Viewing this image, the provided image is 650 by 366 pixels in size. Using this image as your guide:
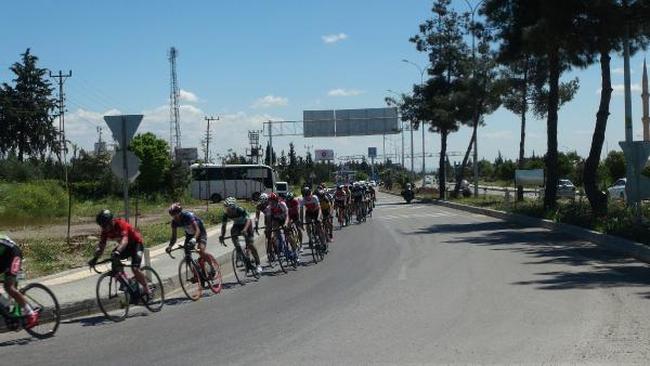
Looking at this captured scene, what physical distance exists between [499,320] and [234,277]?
7.32 meters

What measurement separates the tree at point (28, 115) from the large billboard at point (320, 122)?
27.3 m

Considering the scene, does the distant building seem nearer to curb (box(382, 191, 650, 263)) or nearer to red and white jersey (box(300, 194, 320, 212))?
curb (box(382, 191, 650, 263))

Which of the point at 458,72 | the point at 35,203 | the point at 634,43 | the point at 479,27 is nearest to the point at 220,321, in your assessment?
the point at 634,43

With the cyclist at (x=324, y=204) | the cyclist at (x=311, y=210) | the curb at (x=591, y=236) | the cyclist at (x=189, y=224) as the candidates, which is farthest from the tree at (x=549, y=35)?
the cyclist at (x=189, y=224)

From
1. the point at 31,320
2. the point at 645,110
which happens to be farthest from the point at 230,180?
the point at 31,320

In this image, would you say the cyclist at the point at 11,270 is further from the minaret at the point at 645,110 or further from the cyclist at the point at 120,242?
the minaret at the point at 645,110

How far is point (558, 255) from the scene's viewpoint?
55.5 feet

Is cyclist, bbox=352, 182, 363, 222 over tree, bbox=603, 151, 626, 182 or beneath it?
beneath

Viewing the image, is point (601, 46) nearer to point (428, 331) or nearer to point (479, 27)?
point (479, 27)

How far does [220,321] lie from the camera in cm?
1013

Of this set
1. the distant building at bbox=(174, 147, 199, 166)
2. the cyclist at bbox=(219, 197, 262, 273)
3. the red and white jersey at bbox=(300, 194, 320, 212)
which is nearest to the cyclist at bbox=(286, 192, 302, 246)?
the red and white jersey at bbox=(300, 194, 320, 212)

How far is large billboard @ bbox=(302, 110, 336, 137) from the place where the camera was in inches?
2736

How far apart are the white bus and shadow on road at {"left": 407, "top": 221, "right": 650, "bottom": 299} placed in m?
39.0

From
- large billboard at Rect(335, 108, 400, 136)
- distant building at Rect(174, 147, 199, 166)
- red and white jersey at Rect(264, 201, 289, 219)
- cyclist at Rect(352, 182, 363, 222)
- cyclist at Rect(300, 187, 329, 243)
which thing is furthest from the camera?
distant building at Rect(174, 147, 199, 166)
